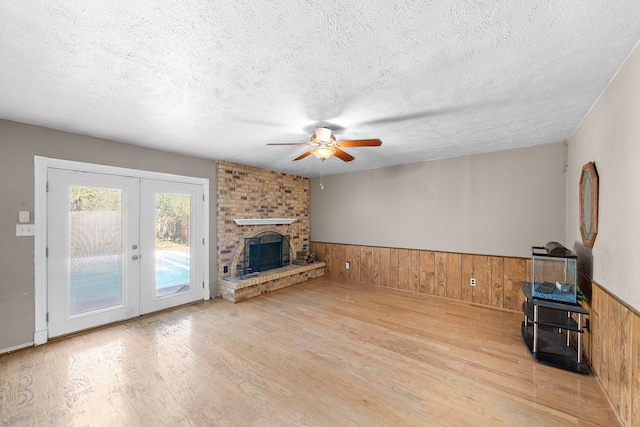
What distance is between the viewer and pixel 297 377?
226cm

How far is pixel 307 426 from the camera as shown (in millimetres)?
1727

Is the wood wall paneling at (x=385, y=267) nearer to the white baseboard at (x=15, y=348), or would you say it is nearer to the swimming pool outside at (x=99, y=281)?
the swimming pool outside at (x=99, y=281)

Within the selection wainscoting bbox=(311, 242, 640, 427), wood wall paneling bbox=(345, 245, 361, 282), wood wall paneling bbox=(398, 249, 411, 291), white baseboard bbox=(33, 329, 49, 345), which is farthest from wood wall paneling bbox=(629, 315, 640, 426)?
white baseboard bbox=(33, 329, 49, 345)

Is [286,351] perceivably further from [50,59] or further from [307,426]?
[50,59]

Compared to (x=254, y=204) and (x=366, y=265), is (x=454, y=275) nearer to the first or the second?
(x=366, y=265)

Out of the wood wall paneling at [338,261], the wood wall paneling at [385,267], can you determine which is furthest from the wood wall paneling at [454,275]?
the wood wall paneling at [338,261]

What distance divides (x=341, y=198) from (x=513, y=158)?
128 inches

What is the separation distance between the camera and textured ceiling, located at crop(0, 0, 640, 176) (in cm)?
125

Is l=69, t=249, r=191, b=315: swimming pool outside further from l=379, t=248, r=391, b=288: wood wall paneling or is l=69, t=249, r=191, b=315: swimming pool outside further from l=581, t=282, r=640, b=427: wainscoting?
l=581, t=282, r=640, b=427: wainscoting

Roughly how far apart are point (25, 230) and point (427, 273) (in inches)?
223

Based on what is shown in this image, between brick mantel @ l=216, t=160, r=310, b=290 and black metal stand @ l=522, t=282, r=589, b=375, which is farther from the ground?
brick mantel @ l=216, t=160, r=310, b=290

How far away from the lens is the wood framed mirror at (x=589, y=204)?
2229 millimetres

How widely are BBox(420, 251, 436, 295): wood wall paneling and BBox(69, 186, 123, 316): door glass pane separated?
15.9 ft

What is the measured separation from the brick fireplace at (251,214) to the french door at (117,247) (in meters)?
0.42
